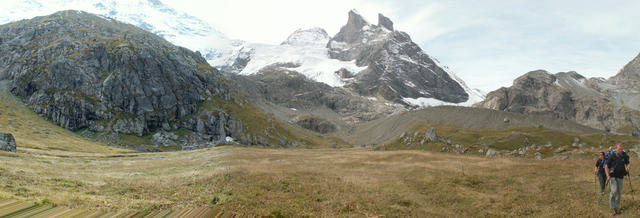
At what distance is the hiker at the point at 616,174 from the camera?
1803 centimetres

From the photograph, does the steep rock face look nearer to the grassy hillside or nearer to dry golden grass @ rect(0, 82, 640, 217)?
the grassy hillside

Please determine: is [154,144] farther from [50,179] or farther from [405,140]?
[50,179]

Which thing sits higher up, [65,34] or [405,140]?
[65,34]

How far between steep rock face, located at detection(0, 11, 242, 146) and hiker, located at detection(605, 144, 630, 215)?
165 meters

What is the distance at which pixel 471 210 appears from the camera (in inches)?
733

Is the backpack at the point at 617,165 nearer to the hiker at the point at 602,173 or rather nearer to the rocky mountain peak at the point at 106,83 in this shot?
the hiker at the point at 602,173

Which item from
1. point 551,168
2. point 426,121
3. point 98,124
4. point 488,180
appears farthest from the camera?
point 426,121

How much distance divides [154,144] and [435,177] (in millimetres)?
149073

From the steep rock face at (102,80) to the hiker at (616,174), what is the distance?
164760 millimetres

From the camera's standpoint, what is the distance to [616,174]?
18.8 m

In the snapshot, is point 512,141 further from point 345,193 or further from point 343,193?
point 343,193

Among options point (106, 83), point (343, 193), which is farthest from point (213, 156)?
point (106, 83)

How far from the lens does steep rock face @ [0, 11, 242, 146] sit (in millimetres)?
145125

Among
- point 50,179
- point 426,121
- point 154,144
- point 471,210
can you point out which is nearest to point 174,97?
point 154,144
